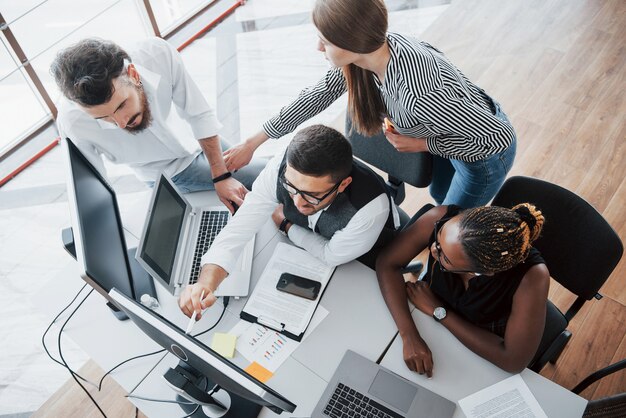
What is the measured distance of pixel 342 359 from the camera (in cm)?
153

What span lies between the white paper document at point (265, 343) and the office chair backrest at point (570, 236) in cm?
88

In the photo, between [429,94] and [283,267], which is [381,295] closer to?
[283,267]

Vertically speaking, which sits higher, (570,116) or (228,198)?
(228,198)

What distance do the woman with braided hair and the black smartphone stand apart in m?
0.24

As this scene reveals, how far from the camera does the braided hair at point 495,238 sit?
1.36m

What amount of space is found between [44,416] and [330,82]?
2.06m

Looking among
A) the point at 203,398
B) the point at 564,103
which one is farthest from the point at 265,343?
the point at 564,103

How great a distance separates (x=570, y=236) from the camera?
168 cm

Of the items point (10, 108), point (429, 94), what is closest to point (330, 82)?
point (429, 94)

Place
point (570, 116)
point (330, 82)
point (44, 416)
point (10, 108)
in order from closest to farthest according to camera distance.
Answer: point (330, 82) → point (44, 416) → point (570, 116) → point (10, 108)

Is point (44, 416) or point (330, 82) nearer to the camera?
point (330, 82)

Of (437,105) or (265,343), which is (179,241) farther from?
(437,105)

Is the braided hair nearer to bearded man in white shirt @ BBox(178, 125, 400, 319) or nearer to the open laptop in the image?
bearded man in white shirt @ BBox(178, 125, 400, 319)

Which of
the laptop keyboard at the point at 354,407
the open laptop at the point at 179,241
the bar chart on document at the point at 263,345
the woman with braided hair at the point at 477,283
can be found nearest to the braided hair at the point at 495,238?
the woman with braided hair at the point at 477,283
